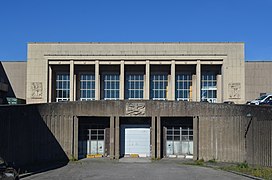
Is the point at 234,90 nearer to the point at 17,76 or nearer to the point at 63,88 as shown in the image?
the point at 63,88

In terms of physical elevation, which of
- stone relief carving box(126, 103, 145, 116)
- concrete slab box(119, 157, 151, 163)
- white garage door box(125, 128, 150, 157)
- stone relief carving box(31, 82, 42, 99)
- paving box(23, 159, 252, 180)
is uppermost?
stone relief carving box(31, 82, 42, 99)

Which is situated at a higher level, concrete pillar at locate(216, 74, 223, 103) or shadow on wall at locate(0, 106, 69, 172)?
concrete pillar at locate(216, 74, 223, 103)

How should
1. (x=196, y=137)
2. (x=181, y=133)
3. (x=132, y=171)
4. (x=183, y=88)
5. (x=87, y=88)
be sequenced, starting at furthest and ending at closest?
(x=87, y=88), (x=183, y=88), (x=181, y=133), (x=196, y=137), (x=132, y=171)

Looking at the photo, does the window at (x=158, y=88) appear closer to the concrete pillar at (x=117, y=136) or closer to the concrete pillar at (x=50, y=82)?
the concrete pillar at (x=50, y=82)

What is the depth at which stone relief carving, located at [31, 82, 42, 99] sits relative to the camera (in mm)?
54094

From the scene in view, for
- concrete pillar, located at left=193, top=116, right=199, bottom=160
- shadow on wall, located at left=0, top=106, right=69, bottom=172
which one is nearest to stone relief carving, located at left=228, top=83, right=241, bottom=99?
concrete pillar, located at left=193, top=116, right=199, bottom=160

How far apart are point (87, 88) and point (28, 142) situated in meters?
26.1

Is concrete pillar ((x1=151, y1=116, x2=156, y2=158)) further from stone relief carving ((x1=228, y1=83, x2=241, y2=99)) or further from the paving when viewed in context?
stone relief carving ((x1=228, y1=83, x2=241, y2=99))

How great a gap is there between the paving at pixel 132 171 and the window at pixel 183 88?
23.0m

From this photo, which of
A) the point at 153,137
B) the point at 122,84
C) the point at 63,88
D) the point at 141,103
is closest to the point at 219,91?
the point at 122,84

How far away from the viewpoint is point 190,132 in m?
34.5

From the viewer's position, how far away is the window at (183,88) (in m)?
54.5

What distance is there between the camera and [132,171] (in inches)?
1025

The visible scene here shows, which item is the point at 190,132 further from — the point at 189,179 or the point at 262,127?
the point at 189,179
